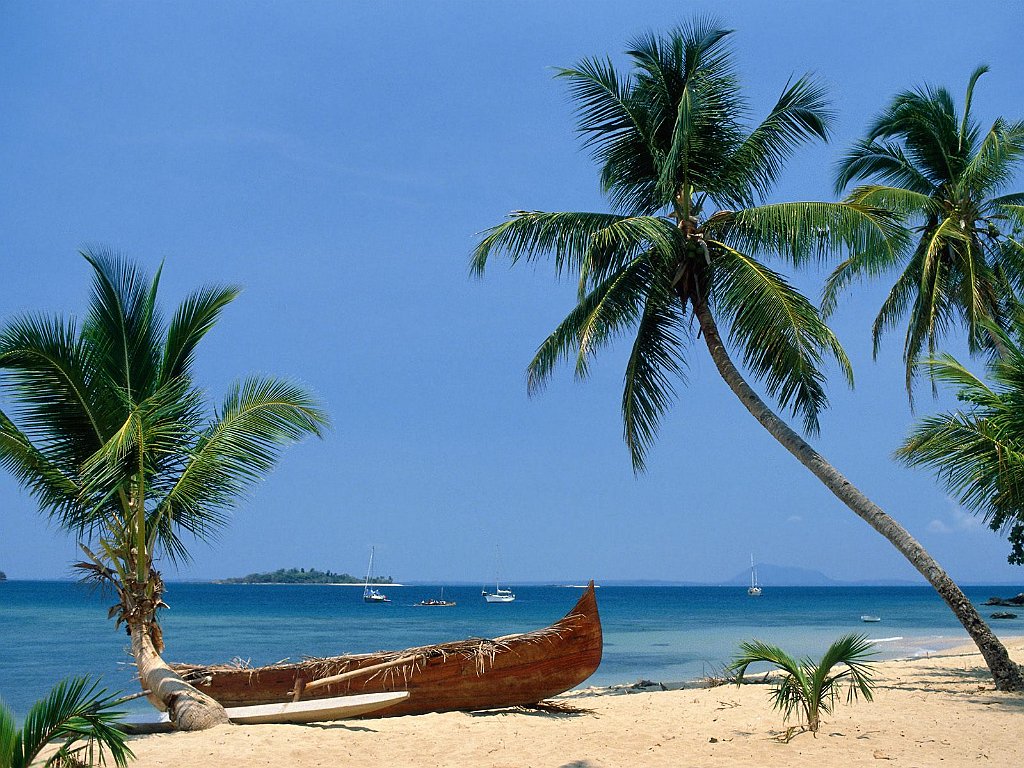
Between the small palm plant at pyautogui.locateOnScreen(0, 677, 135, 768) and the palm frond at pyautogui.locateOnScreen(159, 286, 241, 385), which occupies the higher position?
the palm frond at pyautogui.locateOnScreen(159, 286, 241, 385)

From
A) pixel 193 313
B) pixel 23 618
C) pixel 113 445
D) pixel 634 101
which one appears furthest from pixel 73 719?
pixel 23 618

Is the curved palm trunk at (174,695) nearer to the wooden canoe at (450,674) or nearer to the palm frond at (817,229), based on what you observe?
the wooden canoe at (450,674)

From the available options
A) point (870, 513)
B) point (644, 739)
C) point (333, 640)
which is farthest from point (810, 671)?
point (333, 640)

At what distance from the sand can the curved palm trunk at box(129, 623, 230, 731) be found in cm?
32

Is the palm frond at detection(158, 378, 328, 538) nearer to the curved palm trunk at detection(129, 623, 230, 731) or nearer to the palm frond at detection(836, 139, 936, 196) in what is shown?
the curved palm trunk at detection(129, 623, 230, 731)

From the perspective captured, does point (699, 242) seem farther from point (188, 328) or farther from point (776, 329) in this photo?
point (188, 328)

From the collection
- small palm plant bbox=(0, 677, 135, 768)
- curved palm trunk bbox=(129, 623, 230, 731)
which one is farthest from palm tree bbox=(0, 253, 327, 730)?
small palm plant bbox=(0, 677, 135, 768)

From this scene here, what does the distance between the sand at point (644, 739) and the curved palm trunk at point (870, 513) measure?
22.9 inches

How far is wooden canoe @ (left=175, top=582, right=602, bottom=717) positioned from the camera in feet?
30.3

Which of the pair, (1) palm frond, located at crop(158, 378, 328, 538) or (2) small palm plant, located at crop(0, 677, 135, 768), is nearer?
(2) small palm plant, located at crop(0, 677, 135, 768)

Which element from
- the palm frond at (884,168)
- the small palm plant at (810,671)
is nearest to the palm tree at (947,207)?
the palm frond at (884,168)

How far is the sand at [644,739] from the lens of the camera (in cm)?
688

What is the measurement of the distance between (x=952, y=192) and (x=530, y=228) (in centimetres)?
748

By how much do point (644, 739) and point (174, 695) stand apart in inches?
189
